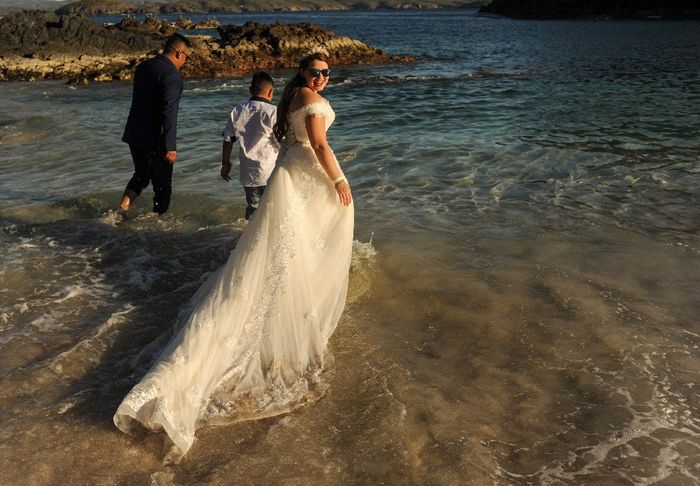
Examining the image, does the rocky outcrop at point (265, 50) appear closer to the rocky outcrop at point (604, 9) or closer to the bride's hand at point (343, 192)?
the bride's hand at point (343, 192)

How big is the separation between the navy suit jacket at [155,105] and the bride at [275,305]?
3.01 metres

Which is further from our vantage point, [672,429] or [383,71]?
[383,71]

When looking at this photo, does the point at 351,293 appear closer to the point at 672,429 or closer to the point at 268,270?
the point at 268,270

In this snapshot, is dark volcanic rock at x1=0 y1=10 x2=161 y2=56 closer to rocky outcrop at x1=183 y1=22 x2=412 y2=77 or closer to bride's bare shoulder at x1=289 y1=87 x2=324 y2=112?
rocky outcrop at x1=183 y1=22 x2=412 y2=77

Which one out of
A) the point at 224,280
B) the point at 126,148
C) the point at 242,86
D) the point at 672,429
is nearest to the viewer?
the point at 672,429

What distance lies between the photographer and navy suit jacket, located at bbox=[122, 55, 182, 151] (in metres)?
6.80

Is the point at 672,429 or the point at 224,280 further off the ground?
the point at 224,280

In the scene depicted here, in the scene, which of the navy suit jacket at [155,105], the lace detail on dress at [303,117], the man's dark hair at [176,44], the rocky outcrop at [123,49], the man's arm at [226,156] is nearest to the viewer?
the lace detail on dress at [303,117]

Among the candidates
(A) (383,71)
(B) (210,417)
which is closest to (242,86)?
(A) (383,71)

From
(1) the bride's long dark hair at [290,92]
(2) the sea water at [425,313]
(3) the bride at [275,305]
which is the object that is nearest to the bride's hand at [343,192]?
(3) the bride at [275,305]

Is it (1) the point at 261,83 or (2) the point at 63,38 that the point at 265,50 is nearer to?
(2) the point at 63,38

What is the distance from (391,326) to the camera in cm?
513

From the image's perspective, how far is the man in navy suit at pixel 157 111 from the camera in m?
6.82

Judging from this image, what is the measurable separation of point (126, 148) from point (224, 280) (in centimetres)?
922
